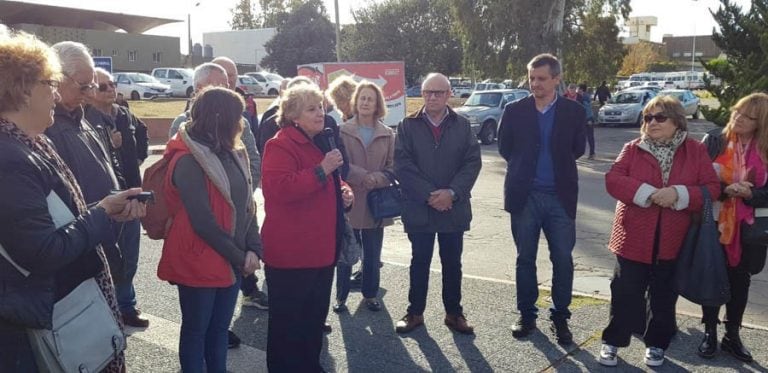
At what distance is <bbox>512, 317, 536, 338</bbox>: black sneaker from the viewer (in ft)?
16.0

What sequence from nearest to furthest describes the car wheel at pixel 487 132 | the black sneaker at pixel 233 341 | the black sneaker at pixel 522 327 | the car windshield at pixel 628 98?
the black sneaker at pixel 233 341
the black sneaker at pixel 522 327
the car wheel at pixel 487 132
the car windshield at pixel 628 98

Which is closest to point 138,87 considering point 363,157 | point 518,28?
point 518,28

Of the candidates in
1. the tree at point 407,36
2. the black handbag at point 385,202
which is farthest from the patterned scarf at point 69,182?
the tree at point 407,36

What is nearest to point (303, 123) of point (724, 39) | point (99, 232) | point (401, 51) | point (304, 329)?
point (304, 329)

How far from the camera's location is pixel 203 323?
11.8 feet

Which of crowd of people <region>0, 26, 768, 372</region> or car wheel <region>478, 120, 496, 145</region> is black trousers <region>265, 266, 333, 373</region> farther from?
car wheel <region>478, 120, 496, 145</region>

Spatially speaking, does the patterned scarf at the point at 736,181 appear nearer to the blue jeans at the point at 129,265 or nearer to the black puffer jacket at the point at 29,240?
the black puffer jacket at the point at 29,240

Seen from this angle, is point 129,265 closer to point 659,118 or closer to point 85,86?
point 85,86

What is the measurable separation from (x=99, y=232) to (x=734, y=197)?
147 inches

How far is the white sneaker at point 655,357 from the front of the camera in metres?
4.32

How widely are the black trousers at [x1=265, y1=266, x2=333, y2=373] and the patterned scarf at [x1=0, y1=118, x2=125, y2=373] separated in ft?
3.82

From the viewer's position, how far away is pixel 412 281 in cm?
511

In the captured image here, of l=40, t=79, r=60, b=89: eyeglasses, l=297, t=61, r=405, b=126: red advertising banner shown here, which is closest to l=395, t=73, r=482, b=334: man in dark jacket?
l=40, t=79, r=60, b=89: eyeglasses

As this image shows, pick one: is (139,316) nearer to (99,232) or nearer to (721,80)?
(99,232)
